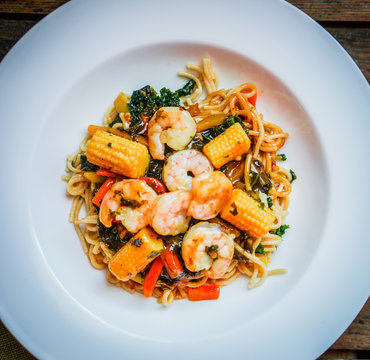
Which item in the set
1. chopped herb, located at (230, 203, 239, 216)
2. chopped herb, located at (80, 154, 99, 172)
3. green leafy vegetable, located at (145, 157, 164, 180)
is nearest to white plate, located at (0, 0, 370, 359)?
chopped herb, located at (80, 154, 99, 172)

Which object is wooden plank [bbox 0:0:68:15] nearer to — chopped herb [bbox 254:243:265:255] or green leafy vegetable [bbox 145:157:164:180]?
green leafy vegetable [bbox 145:157:164:180]

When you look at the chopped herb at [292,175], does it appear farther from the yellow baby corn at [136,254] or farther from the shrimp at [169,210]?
the yellow baby corn at [136,254]

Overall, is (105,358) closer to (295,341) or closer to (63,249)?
(63,249)

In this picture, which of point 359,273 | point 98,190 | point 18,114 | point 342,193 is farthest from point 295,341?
point 18,114

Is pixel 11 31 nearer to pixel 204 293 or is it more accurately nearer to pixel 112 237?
pixel 112 237

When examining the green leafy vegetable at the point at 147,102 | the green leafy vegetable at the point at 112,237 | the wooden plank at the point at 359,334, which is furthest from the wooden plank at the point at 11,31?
the wooden plank at the point at 359,334

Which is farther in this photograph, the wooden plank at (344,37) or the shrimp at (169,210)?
the wooden plank at (344,37)
